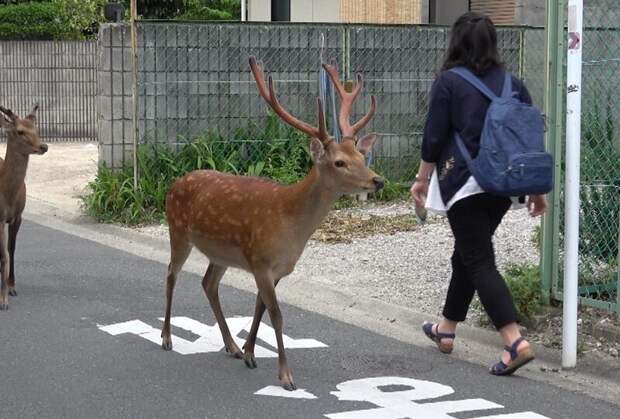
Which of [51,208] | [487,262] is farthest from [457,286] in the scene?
[51,208]

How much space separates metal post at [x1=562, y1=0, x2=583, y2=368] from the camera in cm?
674

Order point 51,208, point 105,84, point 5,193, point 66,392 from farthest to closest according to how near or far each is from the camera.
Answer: point 51,208 < point 105,84 < point 5,193 < point 66,392

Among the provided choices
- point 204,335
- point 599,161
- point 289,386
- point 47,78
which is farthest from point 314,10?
point 289,386

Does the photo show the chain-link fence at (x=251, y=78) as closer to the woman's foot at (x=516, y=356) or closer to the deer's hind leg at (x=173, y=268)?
the deer's hind leg at (x=173, y=268)

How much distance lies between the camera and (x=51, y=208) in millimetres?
13961

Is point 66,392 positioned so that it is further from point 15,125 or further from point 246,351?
point 15,125

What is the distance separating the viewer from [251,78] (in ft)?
44.0

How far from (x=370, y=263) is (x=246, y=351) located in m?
3.41

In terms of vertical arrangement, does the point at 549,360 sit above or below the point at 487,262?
below

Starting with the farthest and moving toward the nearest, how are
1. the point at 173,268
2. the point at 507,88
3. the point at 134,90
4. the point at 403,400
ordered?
the point at 134,90, the point at 173,268, the point at 507,88, the point at 403,400

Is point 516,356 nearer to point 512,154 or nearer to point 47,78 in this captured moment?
point 512,154

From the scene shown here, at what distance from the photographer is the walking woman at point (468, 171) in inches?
260

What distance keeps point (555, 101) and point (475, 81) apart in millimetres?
1126

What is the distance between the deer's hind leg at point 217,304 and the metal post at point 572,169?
2101 mm
